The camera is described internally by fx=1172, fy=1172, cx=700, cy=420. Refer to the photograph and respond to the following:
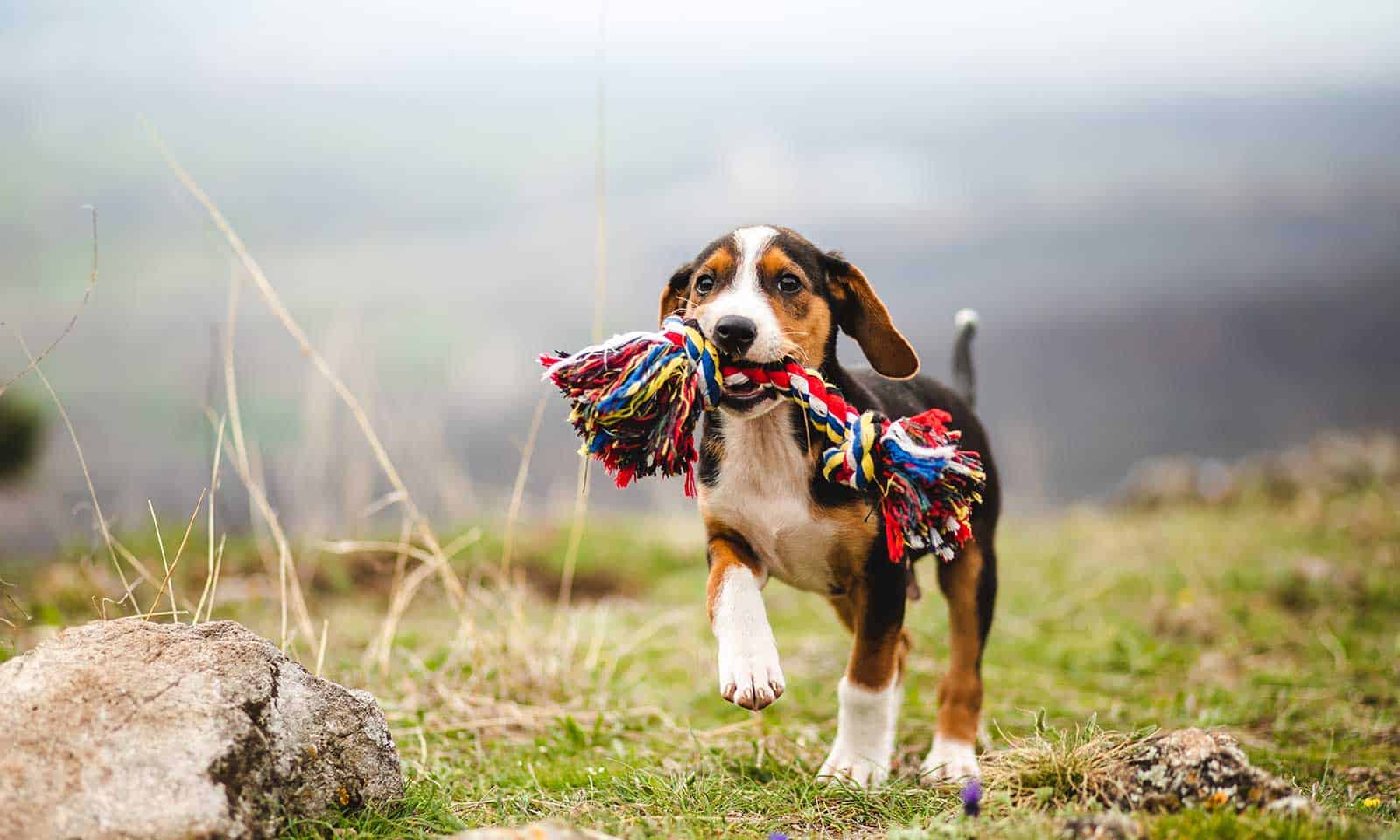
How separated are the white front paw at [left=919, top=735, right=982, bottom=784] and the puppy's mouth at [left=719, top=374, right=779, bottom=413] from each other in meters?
1.60

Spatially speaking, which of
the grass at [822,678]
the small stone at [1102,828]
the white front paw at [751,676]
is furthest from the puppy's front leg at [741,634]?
the small stone at [1102,828]

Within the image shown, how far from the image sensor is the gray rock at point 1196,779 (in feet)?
10.5

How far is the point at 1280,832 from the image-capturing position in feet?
9.81

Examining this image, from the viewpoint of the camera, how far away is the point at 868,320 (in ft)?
14.8

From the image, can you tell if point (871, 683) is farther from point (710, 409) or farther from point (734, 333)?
point (734, 333)

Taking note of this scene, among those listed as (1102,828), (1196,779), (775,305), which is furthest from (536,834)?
(775,305)

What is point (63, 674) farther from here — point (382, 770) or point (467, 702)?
point (467, 702)

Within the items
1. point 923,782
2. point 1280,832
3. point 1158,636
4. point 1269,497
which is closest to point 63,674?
point 923,782

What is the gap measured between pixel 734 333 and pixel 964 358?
90.6 inches

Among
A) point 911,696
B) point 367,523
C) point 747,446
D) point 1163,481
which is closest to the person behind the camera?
point 747,446

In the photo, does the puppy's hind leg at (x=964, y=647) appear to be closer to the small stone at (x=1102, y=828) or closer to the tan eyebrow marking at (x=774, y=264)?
the tan eyebrow marking at (x=774, y=264)

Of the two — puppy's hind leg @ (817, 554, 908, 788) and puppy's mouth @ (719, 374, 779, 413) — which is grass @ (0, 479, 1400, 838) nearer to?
puppy's hind leg @ (817, 554, 908, 788)

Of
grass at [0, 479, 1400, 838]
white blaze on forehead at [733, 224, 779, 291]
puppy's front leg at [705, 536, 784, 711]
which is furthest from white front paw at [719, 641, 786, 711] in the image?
white blaze on forehead at [733, 224, 779, 291]

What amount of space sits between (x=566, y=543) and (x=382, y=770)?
7439 mm
